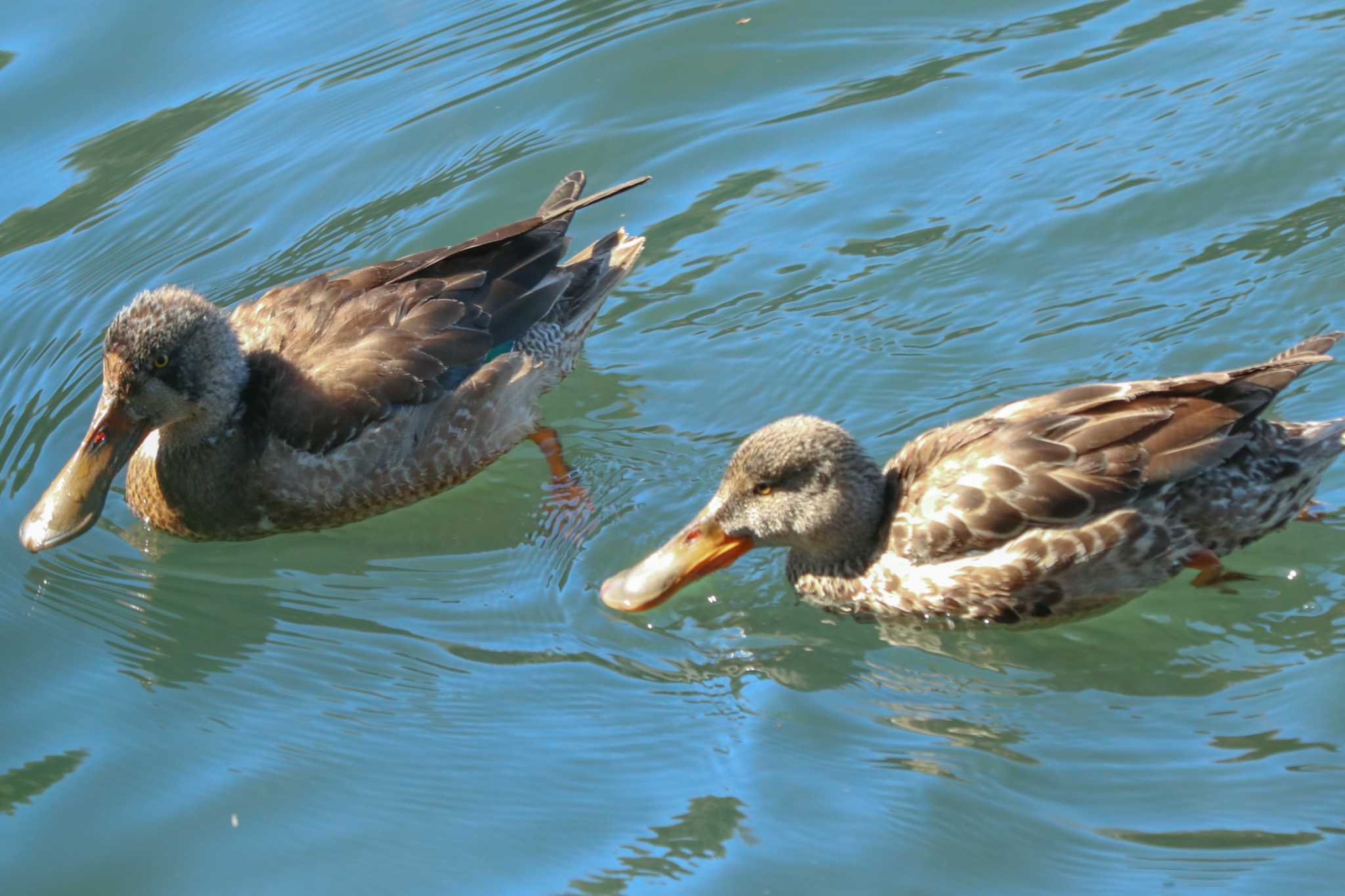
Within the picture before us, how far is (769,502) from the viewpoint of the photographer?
6965mm

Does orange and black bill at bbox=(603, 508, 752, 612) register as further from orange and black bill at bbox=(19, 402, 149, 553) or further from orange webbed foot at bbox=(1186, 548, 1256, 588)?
orange and black bill at bbox=(19, 402, 149, 553)

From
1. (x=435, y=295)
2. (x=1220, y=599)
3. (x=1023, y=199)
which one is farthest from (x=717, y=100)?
(x=1220, y=599)

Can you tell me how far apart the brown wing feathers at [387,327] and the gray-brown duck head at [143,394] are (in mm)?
248

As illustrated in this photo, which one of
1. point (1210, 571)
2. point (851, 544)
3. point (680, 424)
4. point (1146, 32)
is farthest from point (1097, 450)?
point (1146, 32)

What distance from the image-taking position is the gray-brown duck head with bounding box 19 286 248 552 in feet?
25.1

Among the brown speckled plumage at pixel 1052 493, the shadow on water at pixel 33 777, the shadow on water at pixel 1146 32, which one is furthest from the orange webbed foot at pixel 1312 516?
the shadow on water at pixel 33 777

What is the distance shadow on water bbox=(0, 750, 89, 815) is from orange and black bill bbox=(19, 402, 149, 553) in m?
1.34

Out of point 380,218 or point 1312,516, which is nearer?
point 1312,516

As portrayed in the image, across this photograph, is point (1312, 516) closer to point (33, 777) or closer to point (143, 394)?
point (143, 394)

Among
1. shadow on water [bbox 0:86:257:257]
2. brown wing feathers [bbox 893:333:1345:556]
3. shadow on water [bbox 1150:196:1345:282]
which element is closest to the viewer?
brown wing feathers [bbox 893:333:1345:556]

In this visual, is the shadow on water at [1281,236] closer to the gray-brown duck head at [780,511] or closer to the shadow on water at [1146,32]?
the shadow on water at [1146,32]

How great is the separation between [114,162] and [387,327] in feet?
12.0

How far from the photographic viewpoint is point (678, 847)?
5750mm

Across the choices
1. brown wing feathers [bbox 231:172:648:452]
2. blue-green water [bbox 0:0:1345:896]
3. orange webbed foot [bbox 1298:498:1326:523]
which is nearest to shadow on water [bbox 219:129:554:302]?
blue-green water [bbox 0:0:1345:896]
